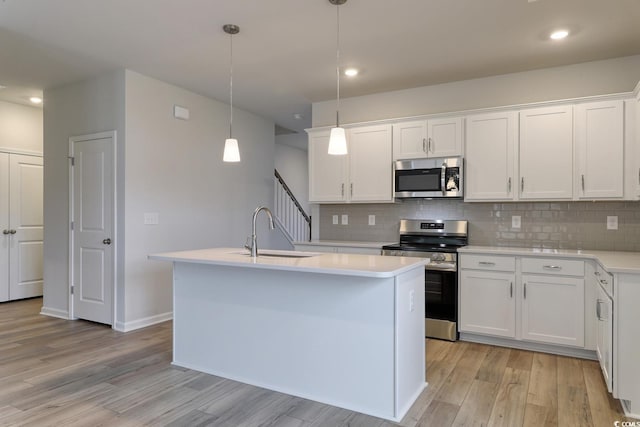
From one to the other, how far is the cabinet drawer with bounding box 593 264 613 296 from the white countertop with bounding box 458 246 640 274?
0.08 meters

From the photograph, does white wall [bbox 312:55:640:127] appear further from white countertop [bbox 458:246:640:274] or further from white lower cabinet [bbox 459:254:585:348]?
white lower cabinet [bbox 459:254:585:348]

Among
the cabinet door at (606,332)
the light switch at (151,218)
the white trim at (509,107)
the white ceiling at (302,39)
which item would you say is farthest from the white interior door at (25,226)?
the cabinet door at (606,332)

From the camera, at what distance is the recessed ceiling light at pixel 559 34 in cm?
319

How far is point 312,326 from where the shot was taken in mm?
2674

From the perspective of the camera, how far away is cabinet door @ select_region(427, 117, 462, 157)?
164 inches

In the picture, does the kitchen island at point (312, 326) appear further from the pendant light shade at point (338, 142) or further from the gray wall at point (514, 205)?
the gray wall at point (514, 205)

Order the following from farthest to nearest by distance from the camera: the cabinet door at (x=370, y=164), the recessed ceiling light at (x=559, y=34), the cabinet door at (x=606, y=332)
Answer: the cabinet door at (x=370, y=164) → the recessed ceiling light at (x=559, y=34) → the cabinet door at (x=606, y=332)

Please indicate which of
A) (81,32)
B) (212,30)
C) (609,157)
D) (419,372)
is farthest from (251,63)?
(609,157)

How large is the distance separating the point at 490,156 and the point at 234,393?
3181mm

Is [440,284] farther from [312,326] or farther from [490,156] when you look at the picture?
[312,326]

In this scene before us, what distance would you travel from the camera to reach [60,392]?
109 inches

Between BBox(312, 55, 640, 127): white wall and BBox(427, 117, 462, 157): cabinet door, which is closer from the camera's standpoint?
BBox(312, 55, 640, 127): white wall

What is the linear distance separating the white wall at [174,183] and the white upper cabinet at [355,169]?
127 centimetres

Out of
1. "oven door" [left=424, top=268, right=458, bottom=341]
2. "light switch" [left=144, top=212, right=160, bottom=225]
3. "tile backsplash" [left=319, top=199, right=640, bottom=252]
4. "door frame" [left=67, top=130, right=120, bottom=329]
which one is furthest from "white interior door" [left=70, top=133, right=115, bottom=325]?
"oven door" [left=424, top=268, right=458, bottom=341]
